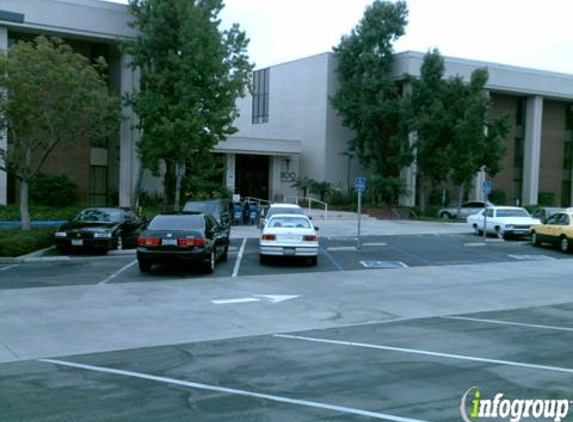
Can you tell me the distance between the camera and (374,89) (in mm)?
40125

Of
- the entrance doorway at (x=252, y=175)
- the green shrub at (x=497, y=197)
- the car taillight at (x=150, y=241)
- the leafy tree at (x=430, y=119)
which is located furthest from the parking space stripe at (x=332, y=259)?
the green shrub at (x=497, y=197)

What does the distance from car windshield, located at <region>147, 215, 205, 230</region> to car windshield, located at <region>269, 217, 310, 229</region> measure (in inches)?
111

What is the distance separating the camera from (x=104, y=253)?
1958 centimetres

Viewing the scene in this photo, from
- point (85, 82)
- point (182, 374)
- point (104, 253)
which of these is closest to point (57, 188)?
point (85, 82)

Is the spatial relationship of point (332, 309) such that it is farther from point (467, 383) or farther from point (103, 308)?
point (467, 383)

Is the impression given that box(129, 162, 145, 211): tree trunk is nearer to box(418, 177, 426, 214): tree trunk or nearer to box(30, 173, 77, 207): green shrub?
box(30, 173, 77, 207): green shrub

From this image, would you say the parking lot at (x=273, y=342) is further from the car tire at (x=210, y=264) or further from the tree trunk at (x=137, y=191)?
the tree trunk at (x=137, y=191)

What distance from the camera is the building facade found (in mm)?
30859

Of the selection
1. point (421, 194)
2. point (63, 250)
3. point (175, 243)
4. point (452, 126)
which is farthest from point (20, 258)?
point (421, 194)

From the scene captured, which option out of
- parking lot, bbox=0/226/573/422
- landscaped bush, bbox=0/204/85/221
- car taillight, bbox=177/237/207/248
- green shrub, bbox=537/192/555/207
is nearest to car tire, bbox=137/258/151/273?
parking lot, bbox=0/226/573/422

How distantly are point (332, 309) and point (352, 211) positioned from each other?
2872 cm

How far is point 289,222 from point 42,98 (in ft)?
30.1

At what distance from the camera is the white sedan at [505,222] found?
2812 centimetres

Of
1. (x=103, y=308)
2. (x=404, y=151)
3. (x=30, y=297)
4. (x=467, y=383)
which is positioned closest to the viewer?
(x=467, y=383)
